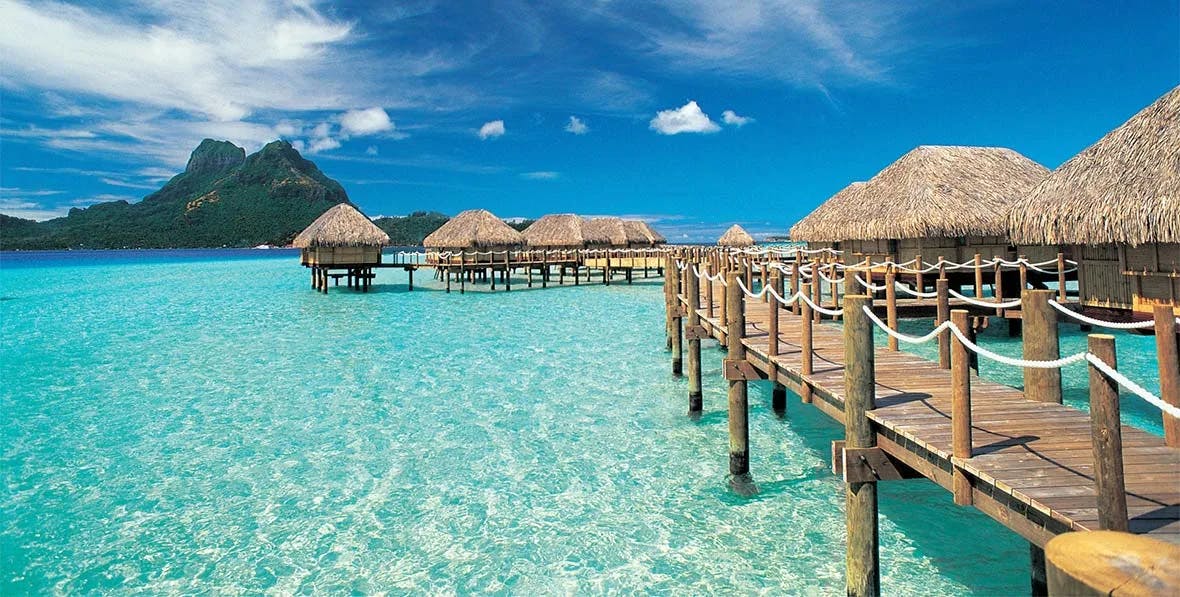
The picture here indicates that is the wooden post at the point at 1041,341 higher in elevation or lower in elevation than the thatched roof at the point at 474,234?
lower

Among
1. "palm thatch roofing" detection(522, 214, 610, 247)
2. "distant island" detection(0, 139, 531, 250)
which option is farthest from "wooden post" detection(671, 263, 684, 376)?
"distant island" detection(0, 139, 531, 250)

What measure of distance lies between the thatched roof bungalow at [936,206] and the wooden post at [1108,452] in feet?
39.4

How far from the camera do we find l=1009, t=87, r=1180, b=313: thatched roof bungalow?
760cm

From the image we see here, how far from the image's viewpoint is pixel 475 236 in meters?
32.8

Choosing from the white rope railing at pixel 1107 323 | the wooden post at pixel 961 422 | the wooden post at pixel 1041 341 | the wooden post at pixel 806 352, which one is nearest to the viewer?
the white rope railing at pixel 1107 323

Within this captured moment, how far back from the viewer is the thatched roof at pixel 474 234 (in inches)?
1293

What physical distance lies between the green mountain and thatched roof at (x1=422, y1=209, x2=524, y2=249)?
9689 centimetres

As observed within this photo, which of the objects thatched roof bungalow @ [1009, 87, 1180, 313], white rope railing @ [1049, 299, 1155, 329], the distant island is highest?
the distant island

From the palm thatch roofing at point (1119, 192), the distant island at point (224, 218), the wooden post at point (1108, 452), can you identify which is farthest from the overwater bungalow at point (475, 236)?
the distant island at point (224, 218)

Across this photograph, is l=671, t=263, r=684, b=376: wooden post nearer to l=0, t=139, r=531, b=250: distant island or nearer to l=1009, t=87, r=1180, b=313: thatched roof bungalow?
l=1009, t=87, r=1180, b=313: thatched roof bungalow

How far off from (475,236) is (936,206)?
Result: 75.2ft

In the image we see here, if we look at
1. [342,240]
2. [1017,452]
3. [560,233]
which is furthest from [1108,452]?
[560,233]

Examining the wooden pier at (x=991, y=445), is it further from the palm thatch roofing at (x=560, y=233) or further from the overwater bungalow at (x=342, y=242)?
the palm thatch roofing at (x=560, y=233)

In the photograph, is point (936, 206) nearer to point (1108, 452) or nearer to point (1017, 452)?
point (1017, 452)
